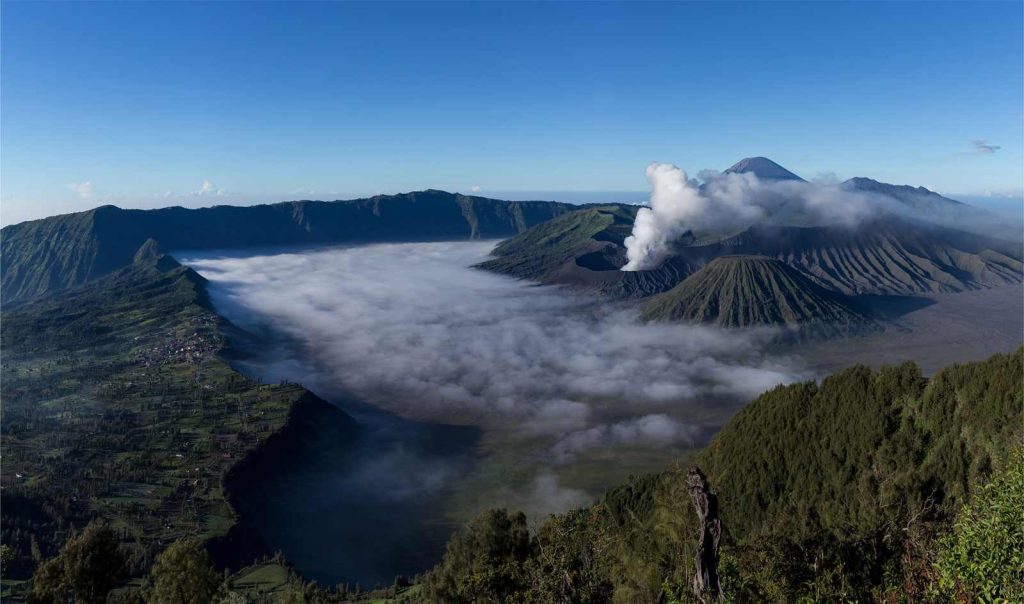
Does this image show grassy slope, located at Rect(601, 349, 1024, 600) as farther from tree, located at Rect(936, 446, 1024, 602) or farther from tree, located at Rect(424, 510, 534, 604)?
tree, located at Rect(424, 510, 534, 604)

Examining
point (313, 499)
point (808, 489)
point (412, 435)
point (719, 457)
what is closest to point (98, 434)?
point (313, 499)

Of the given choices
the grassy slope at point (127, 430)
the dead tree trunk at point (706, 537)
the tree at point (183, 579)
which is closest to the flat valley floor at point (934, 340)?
the grassy slope at point (127, 430)

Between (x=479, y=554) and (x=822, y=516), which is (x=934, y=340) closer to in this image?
(x=822, y=516)

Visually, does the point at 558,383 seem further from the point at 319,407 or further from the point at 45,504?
the point at 45,504

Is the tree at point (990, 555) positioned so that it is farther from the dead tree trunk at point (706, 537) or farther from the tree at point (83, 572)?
the tree at point (83, 572)

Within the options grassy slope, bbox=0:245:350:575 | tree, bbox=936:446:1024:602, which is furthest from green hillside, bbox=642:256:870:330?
tree, bbox=936:446:1024:602
